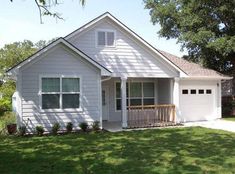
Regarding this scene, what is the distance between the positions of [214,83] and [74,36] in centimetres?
977

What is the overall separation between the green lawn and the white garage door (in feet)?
20.5

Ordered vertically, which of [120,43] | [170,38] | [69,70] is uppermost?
[170,38]

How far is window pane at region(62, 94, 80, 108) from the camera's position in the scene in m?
16.0

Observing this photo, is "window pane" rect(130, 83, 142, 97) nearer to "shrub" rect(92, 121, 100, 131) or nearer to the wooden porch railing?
the wooden porch railing

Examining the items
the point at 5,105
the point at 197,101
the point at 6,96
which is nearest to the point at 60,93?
the point at 197,101

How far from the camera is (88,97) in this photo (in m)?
16.5

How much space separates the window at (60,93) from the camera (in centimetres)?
1570

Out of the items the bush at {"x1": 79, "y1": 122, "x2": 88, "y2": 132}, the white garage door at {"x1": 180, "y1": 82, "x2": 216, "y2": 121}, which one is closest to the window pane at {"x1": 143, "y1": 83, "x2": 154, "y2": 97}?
the white garage door at {"x1": 180, "y1": 82, "x2": 216, "y2": 121}

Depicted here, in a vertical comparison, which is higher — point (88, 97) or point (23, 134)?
point (88, 97)

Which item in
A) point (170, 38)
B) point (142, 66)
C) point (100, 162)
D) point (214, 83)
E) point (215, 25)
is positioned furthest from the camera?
point (170, 38)

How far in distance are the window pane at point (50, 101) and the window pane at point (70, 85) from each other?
0.52 meters

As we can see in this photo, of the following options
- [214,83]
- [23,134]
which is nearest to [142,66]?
[214,83]

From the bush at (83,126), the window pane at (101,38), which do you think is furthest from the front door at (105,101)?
the bush at (83,126)

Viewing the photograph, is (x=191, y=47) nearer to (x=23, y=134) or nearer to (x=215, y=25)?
(x=215, y=25)
